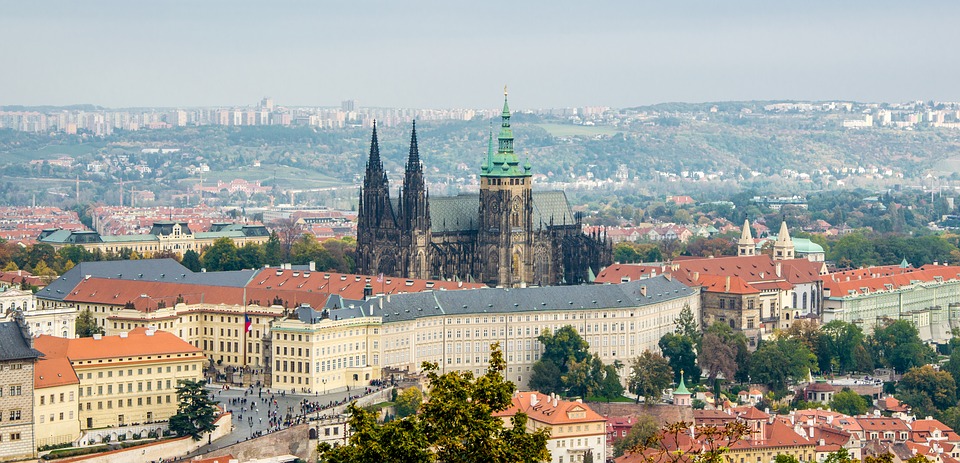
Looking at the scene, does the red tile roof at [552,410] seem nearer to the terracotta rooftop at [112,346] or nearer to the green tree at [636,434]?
the green tree at [636,434]

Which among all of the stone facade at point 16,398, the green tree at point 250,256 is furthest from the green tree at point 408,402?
the green tree at point 250,256

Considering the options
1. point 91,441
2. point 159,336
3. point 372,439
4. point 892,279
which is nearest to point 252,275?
point 159,336

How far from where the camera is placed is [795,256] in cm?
17150

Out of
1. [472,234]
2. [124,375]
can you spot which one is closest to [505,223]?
[472,234]

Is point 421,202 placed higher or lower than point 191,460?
higher

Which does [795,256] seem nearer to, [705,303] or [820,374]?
[705,303]

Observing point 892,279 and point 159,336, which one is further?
point 892,279

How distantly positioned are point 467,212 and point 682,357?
29.8 metres

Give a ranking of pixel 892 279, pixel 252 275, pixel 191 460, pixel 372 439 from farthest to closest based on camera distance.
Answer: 1. pixel 892 279
2. pixel 252 275
3. pixel 191 460
4. pixel 372 439

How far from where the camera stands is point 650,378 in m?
113

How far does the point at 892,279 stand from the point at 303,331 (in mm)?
60689

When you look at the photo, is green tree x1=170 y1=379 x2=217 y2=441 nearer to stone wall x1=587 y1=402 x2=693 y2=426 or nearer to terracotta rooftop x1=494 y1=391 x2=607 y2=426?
terracotta rooftop x1=494 y1=391 x2=607 y2=426

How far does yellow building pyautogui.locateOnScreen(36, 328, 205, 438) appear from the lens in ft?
316

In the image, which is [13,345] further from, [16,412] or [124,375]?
[124,375]
